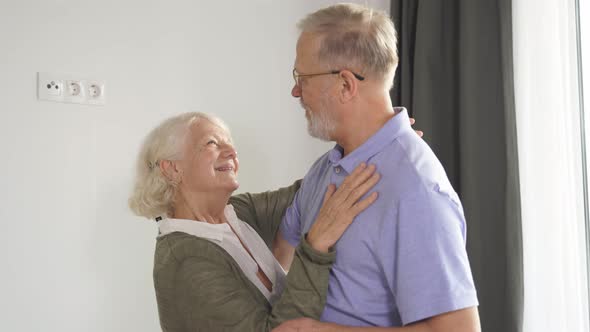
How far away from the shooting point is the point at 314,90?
158cm

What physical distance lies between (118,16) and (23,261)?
1016 millimetres

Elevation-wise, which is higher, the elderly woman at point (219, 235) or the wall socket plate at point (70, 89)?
the wall socket plate at point (70, 89)

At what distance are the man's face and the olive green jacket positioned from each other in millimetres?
297

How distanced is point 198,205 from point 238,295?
361mm

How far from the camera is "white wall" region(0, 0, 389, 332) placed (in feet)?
7.78

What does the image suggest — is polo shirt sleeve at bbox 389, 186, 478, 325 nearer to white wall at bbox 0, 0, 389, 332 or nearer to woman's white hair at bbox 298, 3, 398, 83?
woman's white hair at bbox 298, 3, 398, 83

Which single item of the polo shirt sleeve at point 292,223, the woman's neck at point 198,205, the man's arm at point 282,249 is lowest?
the man's arm at point 282,249

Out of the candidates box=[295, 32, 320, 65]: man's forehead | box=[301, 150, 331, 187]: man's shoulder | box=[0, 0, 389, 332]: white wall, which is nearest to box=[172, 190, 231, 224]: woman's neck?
box=[301, 150, 331, 187]: man's shoulder

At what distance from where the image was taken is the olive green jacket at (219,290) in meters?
1.48

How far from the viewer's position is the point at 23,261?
7.78ft

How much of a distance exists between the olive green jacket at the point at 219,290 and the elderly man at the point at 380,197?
56mm

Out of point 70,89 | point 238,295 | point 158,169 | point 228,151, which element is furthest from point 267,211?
point 70,89

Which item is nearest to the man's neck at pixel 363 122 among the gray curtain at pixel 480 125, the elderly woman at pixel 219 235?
the elderly woman at pixel 219 235

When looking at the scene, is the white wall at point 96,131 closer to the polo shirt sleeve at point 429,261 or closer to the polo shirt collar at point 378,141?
the polo shirt collar at point 378,141
